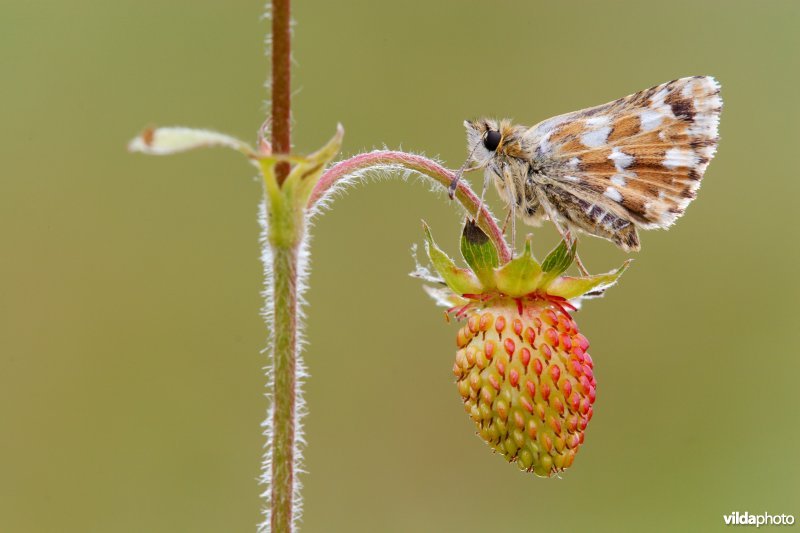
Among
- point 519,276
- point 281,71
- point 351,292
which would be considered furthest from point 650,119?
point 351,292

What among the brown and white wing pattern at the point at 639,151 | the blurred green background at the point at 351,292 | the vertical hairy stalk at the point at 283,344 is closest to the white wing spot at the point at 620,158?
the brown and white wing pattern at the point at 639,151

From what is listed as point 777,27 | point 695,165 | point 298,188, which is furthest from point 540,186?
point 777,27

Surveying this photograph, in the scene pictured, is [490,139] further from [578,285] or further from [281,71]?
[281,71]

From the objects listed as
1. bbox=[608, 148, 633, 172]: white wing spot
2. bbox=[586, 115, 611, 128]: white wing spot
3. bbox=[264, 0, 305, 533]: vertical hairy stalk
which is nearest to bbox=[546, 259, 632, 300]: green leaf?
bbox=[608, 148, 633, 172]: white wing spot

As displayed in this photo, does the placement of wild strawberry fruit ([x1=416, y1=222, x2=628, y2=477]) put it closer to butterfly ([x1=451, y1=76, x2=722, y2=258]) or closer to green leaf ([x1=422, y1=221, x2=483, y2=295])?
green leaf ([x1=422, y1=221, x2=483, y2=295])

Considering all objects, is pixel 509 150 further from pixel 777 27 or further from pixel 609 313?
pixel 777 27

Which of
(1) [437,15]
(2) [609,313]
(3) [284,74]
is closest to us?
(3) [284,74]
